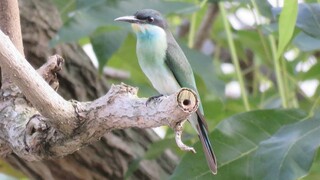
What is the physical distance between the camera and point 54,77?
1071 mm

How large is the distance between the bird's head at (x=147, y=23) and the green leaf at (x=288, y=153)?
226mm

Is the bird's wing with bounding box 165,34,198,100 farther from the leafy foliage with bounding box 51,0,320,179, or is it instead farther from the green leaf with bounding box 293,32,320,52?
the green leaf with bounding box 293,32,320,52

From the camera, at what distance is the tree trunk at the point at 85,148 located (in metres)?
1.40

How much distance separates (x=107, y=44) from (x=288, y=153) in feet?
1.30

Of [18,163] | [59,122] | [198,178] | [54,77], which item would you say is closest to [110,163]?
[18,163]

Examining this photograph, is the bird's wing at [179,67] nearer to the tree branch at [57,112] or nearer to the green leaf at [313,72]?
the tree branch at [57,112]

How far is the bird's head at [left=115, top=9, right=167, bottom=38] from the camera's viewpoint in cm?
114

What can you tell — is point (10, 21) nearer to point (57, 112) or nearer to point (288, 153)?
point (57, 112)

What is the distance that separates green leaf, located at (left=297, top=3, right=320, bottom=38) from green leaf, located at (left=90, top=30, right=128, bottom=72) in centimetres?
33

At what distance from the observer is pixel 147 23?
1.15 meters

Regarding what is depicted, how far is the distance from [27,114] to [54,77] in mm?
79

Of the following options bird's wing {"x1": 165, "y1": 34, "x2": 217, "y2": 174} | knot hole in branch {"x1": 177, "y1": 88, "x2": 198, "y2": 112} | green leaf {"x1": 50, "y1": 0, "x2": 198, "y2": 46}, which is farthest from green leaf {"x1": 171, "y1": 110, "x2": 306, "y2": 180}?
knot hole in branch {"x1": 177, "y1": 88, "x2": 198, "y2": 112}

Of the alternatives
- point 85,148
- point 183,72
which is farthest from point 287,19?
point 85,148

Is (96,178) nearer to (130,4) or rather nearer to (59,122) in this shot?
(130,4)
